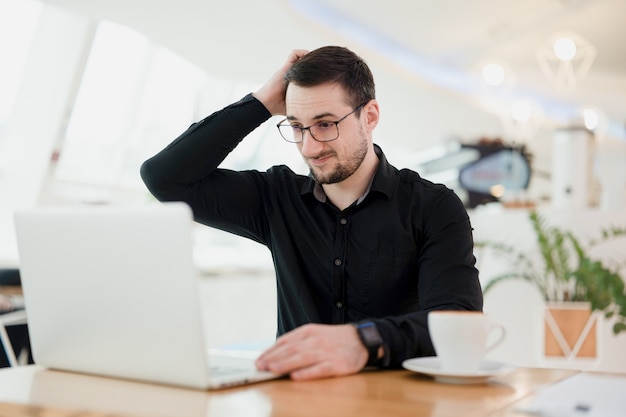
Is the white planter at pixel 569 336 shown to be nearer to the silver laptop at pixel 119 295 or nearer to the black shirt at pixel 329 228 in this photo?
the black shirt at pixel 329 228

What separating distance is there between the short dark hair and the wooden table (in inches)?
30.9

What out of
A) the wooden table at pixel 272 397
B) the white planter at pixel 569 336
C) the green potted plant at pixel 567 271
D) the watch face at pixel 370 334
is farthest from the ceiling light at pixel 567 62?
the wooden table at pixel 272 397

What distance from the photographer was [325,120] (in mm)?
1860

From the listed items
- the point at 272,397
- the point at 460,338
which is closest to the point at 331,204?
the point at 460,338

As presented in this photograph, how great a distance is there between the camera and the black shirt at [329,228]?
5.73ft

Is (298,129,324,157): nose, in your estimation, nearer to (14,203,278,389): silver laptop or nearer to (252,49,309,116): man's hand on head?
(252,49,309,116): man's hand on head

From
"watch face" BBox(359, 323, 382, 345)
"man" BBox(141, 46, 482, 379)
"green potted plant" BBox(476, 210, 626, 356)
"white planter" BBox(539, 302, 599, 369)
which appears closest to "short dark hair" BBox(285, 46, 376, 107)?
"man" BBox(141, 46, 482, 379)

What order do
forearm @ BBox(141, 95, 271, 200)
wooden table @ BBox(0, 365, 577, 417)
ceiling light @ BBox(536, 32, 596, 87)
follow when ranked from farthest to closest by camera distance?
ceiling light @ BBox(536, 32, 596, 87) < forearm @ BBox(141, 95, 271, 200) < wooden table @ BBox(0, 365, 577, 417)

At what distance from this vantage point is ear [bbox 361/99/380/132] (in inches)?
78.2

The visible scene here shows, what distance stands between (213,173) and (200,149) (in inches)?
4.0

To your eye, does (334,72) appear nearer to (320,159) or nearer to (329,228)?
(320,159)

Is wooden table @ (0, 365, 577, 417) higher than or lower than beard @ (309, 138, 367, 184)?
lower

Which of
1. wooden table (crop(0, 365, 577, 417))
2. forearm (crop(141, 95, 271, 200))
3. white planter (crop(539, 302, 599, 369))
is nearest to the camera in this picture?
wooden table (crop(0, 365, 577, 417))

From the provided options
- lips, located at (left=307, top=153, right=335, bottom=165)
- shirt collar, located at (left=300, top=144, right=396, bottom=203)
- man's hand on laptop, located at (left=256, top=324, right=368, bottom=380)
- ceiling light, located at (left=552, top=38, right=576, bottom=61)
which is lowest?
man's hand on laptop, located at (left=256, top=324, right=368, bottom=380)
